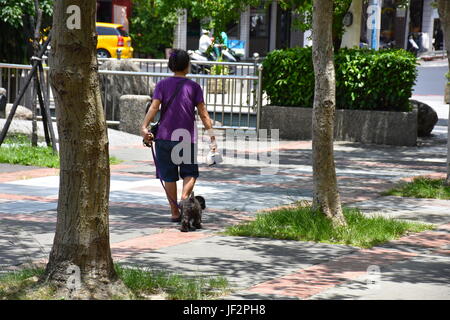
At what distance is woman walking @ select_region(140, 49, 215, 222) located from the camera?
930 centimetres

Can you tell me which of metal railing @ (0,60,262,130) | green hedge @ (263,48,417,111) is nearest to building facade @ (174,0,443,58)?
metal railing @ (0,60,262,130)

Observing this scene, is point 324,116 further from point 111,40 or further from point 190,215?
point 111,40

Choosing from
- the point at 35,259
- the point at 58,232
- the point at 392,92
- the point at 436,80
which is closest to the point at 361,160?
the point at 392,92

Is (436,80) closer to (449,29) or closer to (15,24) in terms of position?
(15,24)

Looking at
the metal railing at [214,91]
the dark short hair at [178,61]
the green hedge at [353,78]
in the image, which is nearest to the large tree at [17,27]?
the metal railing at [214,91]

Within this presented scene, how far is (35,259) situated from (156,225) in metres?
2.02

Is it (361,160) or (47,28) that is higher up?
(47,28)

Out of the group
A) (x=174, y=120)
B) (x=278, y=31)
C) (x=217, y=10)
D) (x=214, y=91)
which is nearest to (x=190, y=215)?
(x=174, y=120)

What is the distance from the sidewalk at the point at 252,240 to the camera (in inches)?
276

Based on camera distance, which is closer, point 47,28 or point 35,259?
point 35,259

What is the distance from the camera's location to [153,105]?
930 centimetres

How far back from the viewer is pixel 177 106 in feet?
30.5

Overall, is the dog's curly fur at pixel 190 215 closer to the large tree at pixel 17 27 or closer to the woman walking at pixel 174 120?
the woman walking at pixel 174 120

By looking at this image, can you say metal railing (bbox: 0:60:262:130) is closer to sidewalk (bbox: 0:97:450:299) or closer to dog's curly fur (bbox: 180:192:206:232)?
sidewalk (bbox: 0:97:450:299)
